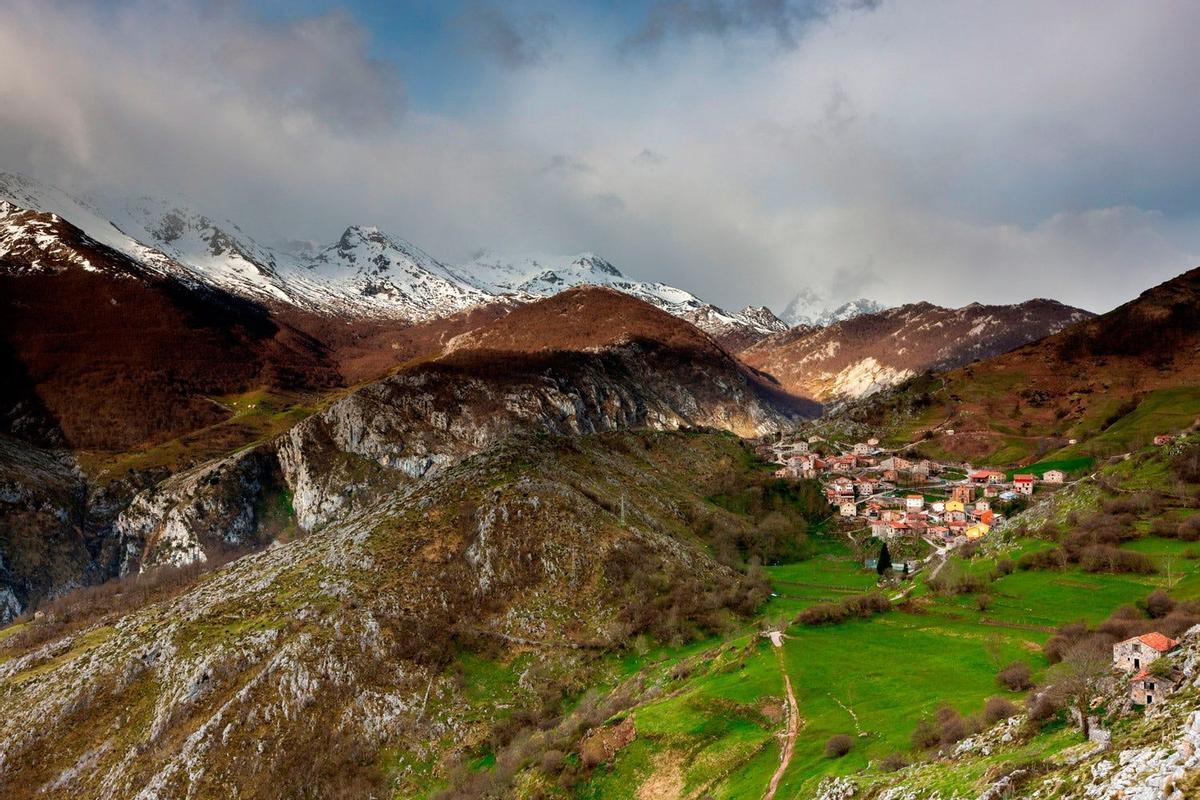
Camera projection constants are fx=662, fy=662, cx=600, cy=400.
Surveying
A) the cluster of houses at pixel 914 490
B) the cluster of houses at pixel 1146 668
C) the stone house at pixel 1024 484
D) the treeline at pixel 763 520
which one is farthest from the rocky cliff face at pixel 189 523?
the cluster of houses at pixel 1146 668

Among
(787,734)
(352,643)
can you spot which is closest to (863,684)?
(787,734)

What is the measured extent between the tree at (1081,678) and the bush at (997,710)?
10.4 feet

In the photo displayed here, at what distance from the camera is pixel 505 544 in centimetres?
9906

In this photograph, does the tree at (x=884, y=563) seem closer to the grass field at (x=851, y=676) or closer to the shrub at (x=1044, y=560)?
the grass field at (x=851, y=676)

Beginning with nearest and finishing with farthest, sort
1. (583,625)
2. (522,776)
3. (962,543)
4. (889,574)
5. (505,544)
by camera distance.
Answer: (522,776), (583,625), (505,544), (889,574), (962,543)

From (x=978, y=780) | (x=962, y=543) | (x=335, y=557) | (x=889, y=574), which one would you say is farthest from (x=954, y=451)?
(x=978, y=780)

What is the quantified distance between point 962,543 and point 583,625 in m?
71.0

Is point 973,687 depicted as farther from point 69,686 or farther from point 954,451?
point 954,451

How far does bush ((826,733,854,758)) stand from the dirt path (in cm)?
330

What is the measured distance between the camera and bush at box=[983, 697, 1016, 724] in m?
40.4

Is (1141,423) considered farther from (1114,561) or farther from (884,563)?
(1114,561)

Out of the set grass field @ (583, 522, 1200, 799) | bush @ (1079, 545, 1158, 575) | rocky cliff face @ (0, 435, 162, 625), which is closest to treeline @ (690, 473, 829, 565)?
grass field @ (583, 522, 1200, 799)

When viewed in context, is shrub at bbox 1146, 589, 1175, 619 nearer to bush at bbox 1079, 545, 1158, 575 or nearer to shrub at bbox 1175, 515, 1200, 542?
bush at bbox 1079, 545, 1158, 575

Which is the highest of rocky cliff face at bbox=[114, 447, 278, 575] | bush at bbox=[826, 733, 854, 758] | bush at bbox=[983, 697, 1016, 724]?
rocky cliff face at bbox=[114, 447, 278, 575]
